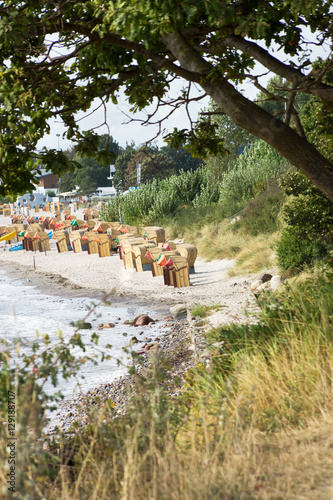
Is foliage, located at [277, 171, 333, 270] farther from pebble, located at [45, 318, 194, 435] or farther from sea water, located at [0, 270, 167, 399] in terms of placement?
sea water, located at [0, 270, 167, 399]

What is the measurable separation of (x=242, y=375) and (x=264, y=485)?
1.48 m

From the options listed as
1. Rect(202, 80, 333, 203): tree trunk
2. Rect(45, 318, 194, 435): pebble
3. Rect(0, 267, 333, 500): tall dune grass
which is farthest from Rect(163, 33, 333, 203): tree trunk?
Rect(45, 318, 194, 435): pebble

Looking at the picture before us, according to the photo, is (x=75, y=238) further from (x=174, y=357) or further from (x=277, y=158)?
(x=174, y=357)

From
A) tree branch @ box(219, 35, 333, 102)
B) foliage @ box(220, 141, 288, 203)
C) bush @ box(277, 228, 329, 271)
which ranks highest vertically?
foliage @ box(220, 141, 288, 203)

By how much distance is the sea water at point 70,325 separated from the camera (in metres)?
8.19

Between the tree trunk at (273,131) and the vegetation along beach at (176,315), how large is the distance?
0.06ft

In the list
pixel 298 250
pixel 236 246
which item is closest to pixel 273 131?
pixel 298 250

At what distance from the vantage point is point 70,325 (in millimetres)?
8320

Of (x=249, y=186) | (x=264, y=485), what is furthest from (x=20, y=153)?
(x=249, y=186)

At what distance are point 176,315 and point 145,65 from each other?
6222 millimetres

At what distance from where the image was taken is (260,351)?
4.36 meters

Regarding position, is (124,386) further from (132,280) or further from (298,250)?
(132,280)

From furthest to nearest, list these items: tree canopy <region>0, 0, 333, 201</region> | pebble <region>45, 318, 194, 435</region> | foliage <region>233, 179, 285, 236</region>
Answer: foliage <region>233, 179, 285, 236</region> < pebble <region>45, 318, 194, 435</region> < tree canopy <region>0, 0, 333, 201</region>

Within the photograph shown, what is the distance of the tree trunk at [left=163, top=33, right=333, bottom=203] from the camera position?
481 centimetres
